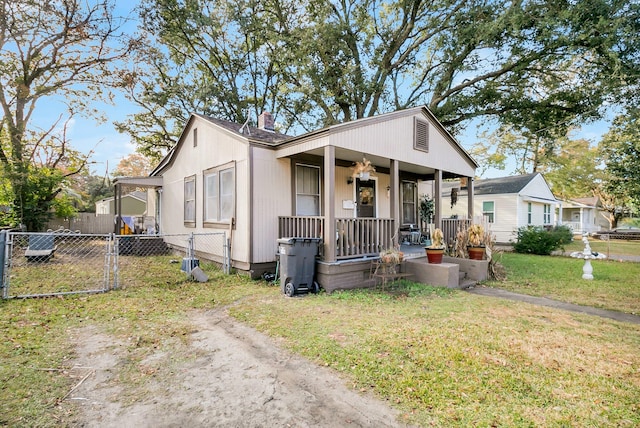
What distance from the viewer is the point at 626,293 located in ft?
A: 21.2

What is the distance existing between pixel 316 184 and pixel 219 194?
269cm

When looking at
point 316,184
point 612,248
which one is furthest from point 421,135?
point 612,248

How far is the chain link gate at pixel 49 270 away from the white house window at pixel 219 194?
2.61m

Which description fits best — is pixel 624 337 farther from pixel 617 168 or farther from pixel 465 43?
pixel 465 43

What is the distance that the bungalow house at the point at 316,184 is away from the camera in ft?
21.8

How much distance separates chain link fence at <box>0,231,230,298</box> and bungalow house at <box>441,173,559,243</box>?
42.1ft

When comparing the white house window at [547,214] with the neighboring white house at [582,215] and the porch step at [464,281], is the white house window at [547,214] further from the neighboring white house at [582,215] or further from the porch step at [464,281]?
the porch step at [464,281]

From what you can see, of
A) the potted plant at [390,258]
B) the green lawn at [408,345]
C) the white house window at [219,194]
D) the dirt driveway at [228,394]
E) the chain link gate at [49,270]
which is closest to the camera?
the dirt driveway at [228,394]

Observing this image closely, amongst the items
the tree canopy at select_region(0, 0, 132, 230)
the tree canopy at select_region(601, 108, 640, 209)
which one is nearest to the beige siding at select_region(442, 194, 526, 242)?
the tree canopy at select_region(601, 108, 640, 209)

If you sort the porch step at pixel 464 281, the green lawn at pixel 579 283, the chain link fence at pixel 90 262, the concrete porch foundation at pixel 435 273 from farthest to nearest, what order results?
the porch step at pixel 464 281 < the concrete porch foundation at pixel 435 273 < the green lawn at pixel 579 283 < the chain link fence at pixel 90 262

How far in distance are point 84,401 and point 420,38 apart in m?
17.7

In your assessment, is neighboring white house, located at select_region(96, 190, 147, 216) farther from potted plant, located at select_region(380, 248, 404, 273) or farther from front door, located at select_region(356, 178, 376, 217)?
potted plant, located at select_region(380, 248, 404, 273)

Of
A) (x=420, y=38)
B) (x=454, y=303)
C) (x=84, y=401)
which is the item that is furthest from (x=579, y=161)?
(x=84, y=401)

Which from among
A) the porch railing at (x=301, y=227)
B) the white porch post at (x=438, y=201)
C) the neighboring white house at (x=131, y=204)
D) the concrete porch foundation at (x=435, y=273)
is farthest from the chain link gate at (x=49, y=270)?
the neighboring white house at (x=131, y=204)
